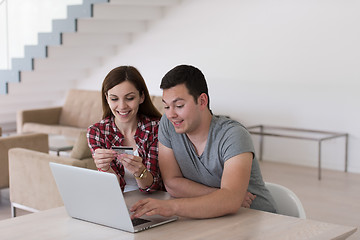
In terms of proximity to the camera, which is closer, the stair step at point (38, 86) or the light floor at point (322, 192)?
the light floor at point (322, 192)

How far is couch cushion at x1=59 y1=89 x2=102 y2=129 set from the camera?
717cm

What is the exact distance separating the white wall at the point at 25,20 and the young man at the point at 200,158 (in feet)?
17.2

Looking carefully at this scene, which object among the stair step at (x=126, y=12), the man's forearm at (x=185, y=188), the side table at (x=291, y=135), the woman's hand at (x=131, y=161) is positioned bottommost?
the side table at (x=291, y=135)

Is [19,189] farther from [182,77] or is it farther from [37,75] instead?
[37,75]

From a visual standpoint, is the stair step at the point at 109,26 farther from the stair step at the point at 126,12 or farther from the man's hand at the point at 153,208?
the man's hand at the point at 153,208

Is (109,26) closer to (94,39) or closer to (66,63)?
(94,39)

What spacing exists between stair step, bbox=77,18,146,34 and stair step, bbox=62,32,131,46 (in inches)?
9.4

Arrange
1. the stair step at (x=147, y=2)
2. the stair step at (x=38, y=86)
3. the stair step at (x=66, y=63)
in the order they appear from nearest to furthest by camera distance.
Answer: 1. the stair step at (x=147, y=2)
2. the stair step at (x=66, y=63)
3. the stair step at (x=38, y=86)

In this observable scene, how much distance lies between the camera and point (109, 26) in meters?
7.62

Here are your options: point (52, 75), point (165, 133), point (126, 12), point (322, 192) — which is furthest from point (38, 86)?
point (165, 133)

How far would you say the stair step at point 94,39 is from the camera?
7.38m

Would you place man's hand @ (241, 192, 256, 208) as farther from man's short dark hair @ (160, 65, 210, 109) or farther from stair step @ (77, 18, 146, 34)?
stair step @ (77, 18, 146, 34)

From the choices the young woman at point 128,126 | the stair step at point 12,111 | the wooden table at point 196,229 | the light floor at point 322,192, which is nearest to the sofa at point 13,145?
the light floor at point 322,192

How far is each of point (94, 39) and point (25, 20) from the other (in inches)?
38.3
